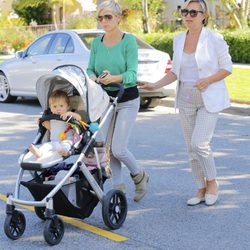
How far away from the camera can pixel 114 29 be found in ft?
19.5

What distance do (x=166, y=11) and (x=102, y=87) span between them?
38887 mm

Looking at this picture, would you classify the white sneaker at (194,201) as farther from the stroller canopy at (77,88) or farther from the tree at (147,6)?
the tree at (147,6)

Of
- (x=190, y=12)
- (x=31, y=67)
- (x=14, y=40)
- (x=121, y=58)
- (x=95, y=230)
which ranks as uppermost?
(x=190, y=12)

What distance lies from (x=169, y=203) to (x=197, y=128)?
893mm

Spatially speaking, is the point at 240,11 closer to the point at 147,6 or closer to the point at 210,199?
the point at 147,6

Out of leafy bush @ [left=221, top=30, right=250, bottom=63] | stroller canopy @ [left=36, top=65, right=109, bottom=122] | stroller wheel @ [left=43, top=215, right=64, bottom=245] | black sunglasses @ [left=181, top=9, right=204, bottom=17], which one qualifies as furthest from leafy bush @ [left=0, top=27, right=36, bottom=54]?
stroller wheel @ [left=43, top=215, right=64, bottom=245]

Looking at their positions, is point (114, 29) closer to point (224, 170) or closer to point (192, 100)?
point (192, 100)

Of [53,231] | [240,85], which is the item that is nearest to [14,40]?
[240,85]

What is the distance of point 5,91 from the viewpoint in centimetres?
1505

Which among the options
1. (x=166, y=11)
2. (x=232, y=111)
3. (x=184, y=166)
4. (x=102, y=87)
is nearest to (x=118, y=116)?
(x=102, y=87)

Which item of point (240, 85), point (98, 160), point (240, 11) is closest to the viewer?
point (98, 160)

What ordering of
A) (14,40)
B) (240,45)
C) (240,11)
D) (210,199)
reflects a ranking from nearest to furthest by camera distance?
(210,199) < (240,45) < (240,11) < (14,40)

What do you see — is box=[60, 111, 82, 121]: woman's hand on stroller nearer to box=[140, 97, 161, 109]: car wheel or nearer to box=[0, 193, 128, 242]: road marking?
→ box=[0, 193, 128, 242]: road marking

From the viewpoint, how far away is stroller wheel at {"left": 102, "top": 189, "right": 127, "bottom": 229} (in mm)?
5434
